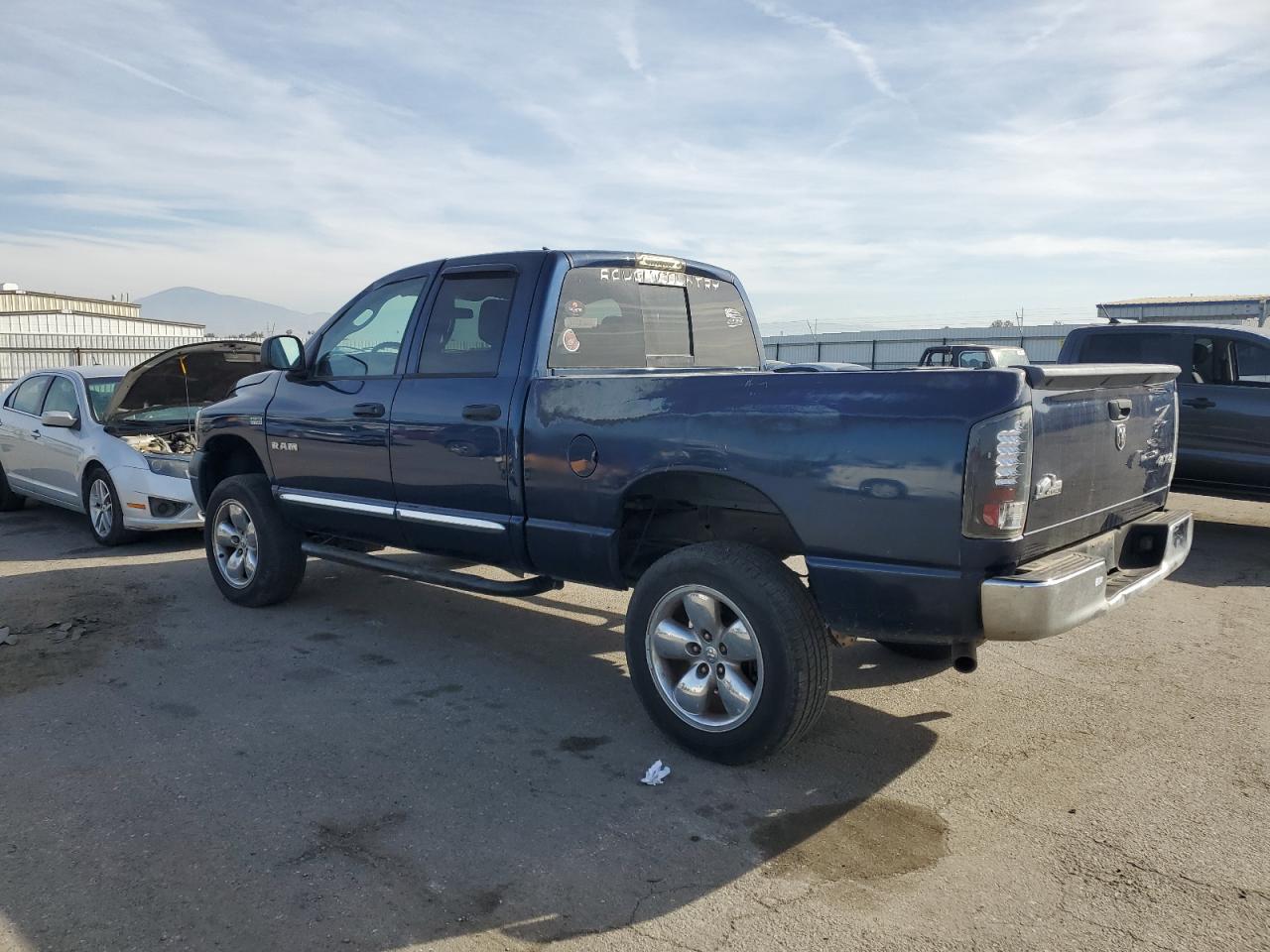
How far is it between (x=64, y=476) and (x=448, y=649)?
213 inches

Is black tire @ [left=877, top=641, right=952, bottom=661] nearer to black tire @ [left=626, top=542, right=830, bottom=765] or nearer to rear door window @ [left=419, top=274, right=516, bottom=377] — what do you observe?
black tire @ [left=626, top=542, right=830, bottom=765]

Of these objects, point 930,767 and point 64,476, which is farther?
point 64,476

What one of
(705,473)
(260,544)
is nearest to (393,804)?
(705,473)

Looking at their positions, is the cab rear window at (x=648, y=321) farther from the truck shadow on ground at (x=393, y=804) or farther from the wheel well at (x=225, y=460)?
the wheel well at (x=225, y=460)

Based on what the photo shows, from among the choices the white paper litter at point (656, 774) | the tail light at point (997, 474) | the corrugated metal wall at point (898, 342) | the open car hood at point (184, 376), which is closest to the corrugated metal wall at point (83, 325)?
the corrugated metal wall at point (898, 342)

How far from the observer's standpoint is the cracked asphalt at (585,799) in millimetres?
2781

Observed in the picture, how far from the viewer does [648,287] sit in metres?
5.10

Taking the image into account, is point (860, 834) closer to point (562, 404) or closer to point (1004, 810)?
point (1004, 810)

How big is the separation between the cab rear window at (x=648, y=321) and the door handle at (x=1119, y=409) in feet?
7.18

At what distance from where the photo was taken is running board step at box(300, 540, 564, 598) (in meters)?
4.74

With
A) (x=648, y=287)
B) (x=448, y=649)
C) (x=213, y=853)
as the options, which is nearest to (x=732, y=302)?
(x=648, y=287)

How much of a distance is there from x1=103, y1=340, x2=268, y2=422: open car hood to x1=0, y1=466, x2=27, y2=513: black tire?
2.34 meters

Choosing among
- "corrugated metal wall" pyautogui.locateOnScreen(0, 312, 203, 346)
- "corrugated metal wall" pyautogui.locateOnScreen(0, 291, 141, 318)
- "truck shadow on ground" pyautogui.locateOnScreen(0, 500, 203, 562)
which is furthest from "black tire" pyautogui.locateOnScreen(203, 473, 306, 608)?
"corrugated metal wall" pyautogui.locateOnScreen(0, 291, 141, 318)

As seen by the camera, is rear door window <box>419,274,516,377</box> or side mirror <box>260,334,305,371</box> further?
side mirror <box>260,334,305,371</box>
